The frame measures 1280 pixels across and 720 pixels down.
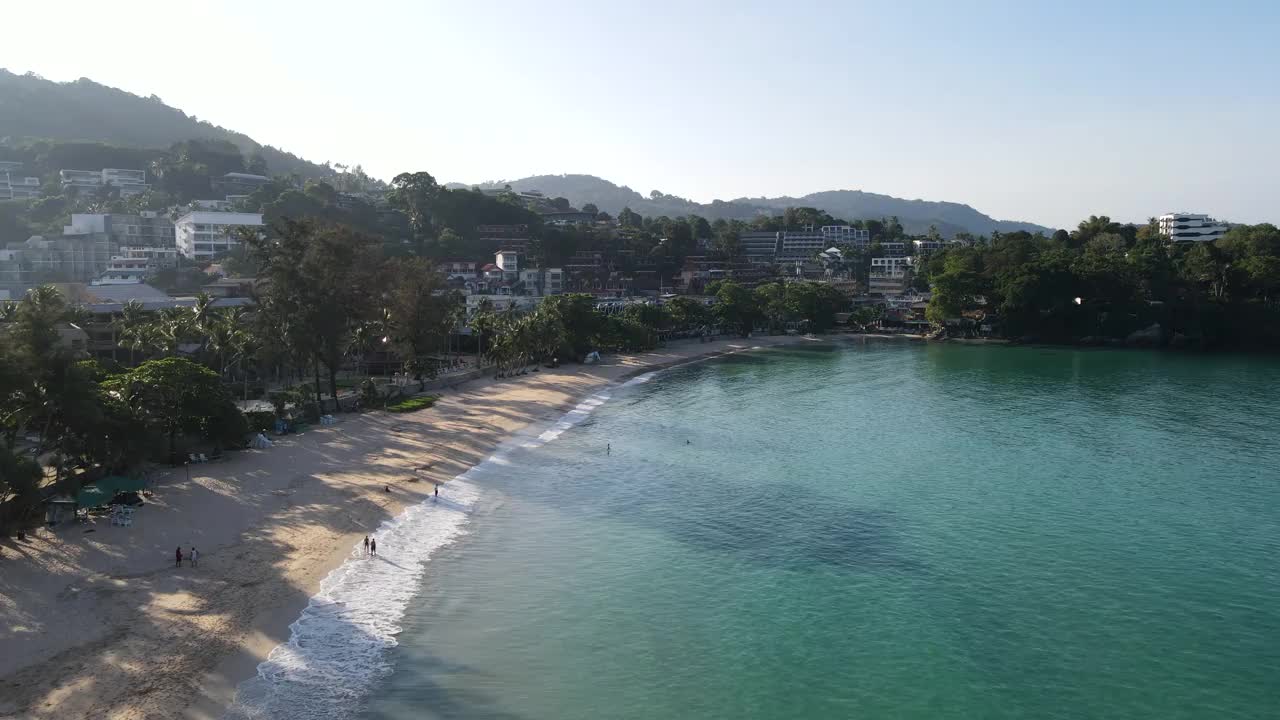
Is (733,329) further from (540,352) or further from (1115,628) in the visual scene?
(1115,628)

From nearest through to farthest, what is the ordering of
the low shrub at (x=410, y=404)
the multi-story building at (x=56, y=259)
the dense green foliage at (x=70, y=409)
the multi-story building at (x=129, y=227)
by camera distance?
the dense green foliage at (x=70, y=409) < the low shrub at (x=410, y=404) < the multi-story building at (x=56, y=259) < the multi-story building at (x=129, y=227)

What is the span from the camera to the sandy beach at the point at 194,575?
20469 mm

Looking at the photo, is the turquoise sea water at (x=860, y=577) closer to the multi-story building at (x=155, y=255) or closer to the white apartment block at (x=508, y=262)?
the white apartment block at (x=508, y=262)

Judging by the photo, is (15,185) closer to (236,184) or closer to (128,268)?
(236,184)

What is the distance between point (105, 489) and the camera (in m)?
31.4

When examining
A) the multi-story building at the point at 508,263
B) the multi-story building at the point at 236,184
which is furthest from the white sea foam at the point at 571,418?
the multi-story building at the point at 236,184

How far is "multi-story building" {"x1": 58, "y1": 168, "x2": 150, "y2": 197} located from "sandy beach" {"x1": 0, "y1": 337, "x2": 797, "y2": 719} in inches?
6094

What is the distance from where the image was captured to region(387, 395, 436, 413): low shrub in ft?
189

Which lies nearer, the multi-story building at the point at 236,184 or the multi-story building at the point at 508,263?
the multi-story building at the point at 508,263

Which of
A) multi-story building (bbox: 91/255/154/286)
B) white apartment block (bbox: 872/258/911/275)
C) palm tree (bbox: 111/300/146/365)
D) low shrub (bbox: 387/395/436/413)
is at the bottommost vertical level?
low shrub (bbox: 387/395/436/413)

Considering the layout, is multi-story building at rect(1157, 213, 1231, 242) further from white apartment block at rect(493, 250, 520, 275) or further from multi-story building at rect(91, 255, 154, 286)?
multi-story building at rect(91, 255, 154, 286)

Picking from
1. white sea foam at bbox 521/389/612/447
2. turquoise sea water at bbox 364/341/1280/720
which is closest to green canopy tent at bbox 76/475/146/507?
turquoise sea water at bbox 364/341/1280/720

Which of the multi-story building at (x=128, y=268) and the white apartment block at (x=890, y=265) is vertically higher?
the white apartment block at (x=890, y=265)

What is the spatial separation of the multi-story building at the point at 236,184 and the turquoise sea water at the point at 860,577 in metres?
148
